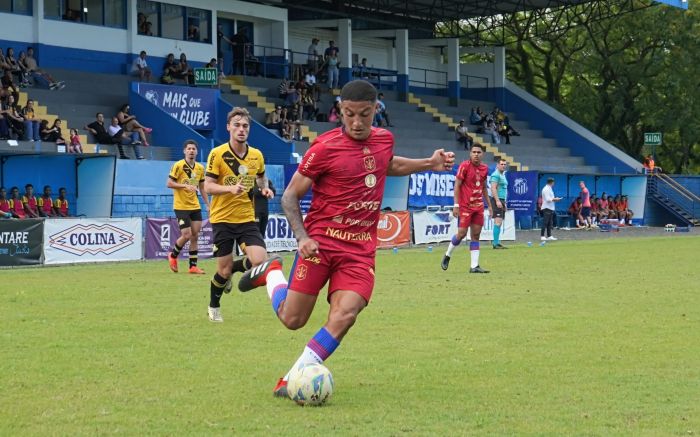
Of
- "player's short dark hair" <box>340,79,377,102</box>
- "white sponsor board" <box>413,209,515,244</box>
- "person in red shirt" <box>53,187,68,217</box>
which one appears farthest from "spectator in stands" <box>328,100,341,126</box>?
"player's short dark hair" <box>340,79,377,102</box>

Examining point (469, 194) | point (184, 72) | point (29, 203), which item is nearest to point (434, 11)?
point (184, 72)

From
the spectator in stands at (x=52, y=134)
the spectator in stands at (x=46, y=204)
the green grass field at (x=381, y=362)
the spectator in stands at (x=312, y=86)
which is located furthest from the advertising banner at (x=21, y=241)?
the spectator in stands at (x=312, y=86)

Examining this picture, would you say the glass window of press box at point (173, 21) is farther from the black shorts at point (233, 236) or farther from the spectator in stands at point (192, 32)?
the black shorts at point (233, 236)

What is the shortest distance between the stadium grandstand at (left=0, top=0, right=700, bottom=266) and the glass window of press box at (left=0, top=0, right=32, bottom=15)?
47 mm

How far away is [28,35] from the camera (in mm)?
38125

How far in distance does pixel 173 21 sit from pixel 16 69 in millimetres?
9391

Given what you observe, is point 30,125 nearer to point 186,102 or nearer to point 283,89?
point 186,102

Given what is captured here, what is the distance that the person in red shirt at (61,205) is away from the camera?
97.3ft

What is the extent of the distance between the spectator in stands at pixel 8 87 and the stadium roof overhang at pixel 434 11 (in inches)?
723

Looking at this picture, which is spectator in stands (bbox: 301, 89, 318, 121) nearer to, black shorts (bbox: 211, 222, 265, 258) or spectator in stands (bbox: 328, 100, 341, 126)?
spectator in stands (bbox: 328, 100, 341, 126)

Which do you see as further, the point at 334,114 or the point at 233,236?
the point at 334,114

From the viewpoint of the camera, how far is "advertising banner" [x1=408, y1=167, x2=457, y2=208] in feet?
131

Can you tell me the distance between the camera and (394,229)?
1246 inches

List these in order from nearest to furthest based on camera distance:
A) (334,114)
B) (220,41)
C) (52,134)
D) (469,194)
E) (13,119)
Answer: (469,194)
(13,119)
(52,134)
(334,114)
(220,41)
